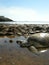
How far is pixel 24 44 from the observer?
417 inches

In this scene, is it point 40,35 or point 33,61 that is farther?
point 40,35

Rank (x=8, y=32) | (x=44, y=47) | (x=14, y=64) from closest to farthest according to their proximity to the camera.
A: (x=14, y=64)
(x=44, y=47)
(x=8, y=32)

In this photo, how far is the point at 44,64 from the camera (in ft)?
21.9

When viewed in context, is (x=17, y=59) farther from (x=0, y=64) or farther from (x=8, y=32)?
(x=8, y=32)

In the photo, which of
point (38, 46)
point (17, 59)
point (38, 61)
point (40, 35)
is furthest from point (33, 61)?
point (40, 35)

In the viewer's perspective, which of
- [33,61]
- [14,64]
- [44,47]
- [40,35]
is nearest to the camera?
[14,64]

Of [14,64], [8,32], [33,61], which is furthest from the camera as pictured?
[8,32]

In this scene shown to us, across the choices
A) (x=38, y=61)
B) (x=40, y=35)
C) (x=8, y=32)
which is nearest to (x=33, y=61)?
(x=38, y=61)

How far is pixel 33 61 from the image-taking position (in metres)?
7.11

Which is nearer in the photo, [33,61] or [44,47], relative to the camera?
[33,61]

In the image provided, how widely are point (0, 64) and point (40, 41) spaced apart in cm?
487

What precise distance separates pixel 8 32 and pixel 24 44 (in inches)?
321

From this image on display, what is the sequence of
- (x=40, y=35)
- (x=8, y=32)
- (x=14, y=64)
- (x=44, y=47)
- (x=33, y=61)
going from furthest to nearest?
1. (x=8, y=32)
2. (x=40, y=35)
3. (x=44, y=47)
4. (x=33, y=61)
5. (x=14, y=64)

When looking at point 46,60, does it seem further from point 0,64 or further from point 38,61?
point 0,64
